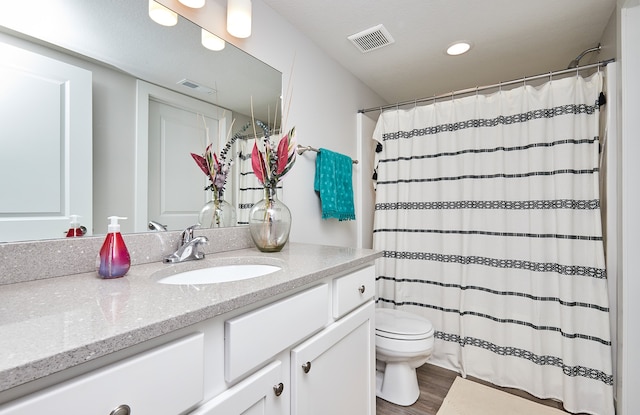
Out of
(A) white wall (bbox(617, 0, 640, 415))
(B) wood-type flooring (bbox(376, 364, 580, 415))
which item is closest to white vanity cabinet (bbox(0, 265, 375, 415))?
(B) wood-type flooring (bbox(376, 364, 580, 415))

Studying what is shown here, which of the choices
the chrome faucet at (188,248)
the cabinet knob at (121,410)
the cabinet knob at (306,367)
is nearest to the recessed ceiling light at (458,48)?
the chrome faucet at (188,248)

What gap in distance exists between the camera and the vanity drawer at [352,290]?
100 centimetres

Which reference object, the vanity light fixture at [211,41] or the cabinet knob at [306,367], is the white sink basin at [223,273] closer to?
the cabinet knob at [306,367]

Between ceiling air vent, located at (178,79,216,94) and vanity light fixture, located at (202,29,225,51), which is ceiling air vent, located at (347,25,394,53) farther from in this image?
ceiling air vent, located at (178,79,216,94)

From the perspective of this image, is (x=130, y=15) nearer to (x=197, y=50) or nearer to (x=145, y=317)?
(x=197, y=50)

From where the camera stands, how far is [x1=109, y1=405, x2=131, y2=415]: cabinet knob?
0.44 m

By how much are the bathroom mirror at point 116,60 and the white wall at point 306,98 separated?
19 cm

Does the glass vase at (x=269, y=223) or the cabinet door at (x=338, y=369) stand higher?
the glass vase at (x=269, y=223)

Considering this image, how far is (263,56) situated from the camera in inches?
59.8

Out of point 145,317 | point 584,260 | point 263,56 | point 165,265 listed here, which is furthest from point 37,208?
point 584,260

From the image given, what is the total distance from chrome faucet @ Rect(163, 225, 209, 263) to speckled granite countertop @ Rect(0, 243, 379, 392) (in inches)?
3.0

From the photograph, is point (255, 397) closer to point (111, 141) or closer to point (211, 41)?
point (111, 141)

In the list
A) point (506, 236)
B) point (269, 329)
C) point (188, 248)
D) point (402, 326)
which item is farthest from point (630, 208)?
point (188, 248)

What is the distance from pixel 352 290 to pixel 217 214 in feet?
2.25
